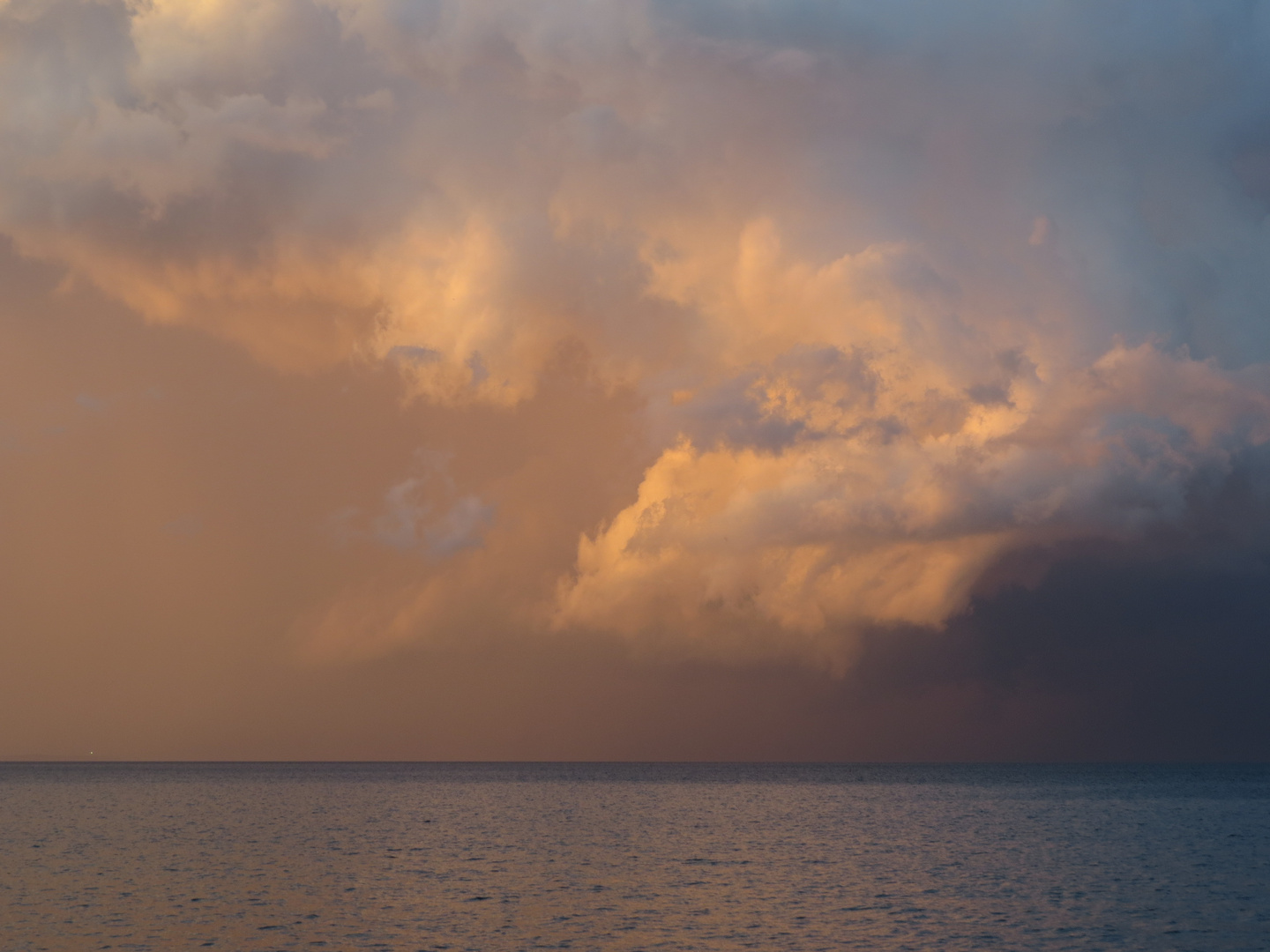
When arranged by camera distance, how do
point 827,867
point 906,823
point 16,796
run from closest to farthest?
point 827,867
point 906,823
point 16,796

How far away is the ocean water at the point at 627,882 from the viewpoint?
174 feet

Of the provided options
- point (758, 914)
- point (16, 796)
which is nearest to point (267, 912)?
point (758, 914)

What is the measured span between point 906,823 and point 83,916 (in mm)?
98102

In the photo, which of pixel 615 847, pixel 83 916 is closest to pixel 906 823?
pixel 615 847

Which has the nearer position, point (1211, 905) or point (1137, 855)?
point (1211, 905)

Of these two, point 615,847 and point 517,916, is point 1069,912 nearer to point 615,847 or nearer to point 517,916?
point 517,916

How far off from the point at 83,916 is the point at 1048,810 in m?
140

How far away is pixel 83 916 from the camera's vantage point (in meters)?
56.9

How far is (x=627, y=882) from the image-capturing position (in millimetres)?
71812

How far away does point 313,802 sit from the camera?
568 feet

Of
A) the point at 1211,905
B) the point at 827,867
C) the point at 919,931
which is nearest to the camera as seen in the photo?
the point at 919,931

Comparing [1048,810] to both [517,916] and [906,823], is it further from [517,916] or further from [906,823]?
[517,916]

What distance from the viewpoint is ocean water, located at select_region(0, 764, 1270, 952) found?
174ft

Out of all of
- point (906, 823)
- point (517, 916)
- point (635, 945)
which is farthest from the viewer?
point (906, 823)
